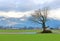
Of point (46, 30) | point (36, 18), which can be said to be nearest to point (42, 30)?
point (46, 30)

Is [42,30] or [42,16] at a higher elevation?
[42,16]

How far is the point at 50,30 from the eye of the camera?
2931cm

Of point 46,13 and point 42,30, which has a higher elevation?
point 46,13

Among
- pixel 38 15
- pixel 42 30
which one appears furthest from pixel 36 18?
pixel 42 30

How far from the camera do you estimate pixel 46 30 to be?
29.5 meters

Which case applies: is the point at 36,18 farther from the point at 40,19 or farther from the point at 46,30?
the point at 46,30

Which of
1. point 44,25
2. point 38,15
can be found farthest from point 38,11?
point 44,25

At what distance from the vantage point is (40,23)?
98.8 ft

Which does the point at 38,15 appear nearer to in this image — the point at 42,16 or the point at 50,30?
the point at 42,16

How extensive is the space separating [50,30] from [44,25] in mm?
1300

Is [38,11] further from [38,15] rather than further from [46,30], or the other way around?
[46,30]

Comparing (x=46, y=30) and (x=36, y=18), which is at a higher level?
(x=36, y=18)

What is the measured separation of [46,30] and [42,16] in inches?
112

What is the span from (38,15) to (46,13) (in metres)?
1.43
